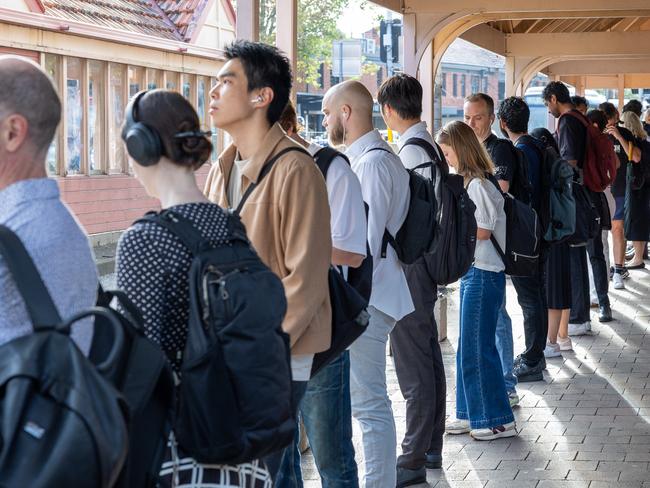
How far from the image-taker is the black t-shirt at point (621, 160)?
1163cm

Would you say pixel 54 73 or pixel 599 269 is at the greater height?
pixel 54 73

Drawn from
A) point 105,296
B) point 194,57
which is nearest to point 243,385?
point 105,296

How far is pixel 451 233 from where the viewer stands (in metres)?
4.99

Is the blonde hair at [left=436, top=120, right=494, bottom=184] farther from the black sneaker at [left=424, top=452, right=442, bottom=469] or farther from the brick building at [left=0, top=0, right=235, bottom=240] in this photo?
the black sneaker at [left=424, top=452, right=442, bottom=469]

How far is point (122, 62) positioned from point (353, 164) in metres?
1.88

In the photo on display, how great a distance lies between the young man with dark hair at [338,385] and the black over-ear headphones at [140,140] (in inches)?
49.9

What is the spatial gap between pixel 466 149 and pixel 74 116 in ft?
6.89

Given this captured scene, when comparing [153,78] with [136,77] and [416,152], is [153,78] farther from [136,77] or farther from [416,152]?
[416,152]

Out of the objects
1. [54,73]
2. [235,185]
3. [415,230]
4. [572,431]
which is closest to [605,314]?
[572,431]

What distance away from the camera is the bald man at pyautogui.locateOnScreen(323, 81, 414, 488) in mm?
4156

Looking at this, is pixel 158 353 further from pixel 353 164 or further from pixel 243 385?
pixel 353 164

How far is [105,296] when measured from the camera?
210 centimetres

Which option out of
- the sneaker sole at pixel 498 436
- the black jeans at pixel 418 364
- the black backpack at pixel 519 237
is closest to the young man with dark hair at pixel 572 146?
the black backpack at pixel 519 237

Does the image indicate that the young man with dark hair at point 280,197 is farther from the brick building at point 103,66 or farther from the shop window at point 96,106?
the shop window at point 96,106
